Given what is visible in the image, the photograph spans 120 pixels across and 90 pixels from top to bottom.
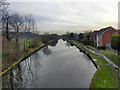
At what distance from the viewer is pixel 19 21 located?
90.2ft

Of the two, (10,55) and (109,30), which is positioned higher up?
(109,30)

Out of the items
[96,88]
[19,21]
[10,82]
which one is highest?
[19,21]

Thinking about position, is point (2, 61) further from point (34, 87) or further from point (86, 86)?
point (86, 86)

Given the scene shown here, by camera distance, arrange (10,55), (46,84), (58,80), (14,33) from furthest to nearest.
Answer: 1. (14,33)
2. (10,55)
3. (58,80)
4. (46,84)

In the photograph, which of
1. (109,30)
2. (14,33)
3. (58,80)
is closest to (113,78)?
(58,80)

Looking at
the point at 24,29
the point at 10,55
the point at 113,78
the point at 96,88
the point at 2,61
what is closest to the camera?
the point at 96,88

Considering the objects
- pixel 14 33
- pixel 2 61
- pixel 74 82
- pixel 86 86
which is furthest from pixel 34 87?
pixel 14 33

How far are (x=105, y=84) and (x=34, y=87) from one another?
7.14 metres

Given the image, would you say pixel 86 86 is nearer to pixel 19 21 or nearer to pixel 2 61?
pixel 2 61

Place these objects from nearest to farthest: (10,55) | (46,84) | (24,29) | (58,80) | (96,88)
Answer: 1. (96,88)
2. (46,84)
3. (58,80)
4. (10,55)
5. (24,29)

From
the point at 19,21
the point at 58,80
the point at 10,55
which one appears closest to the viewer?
the point at 58,80

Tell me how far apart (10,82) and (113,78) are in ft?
38.3

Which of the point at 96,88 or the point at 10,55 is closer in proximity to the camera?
the point at 96,88

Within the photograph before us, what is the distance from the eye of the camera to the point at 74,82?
10.5 metres
